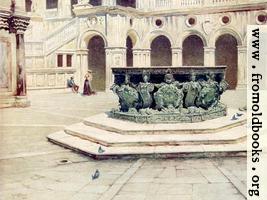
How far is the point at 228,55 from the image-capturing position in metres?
23.3

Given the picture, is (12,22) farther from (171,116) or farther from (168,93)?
(171,116)

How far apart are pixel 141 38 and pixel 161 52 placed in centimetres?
233

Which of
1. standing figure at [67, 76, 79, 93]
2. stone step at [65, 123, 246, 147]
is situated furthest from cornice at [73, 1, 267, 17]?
stone step at [65, 123, 246, 147]

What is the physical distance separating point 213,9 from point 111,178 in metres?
17.4

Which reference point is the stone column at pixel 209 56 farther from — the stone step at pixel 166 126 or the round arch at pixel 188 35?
the stone step at pixel 166 126

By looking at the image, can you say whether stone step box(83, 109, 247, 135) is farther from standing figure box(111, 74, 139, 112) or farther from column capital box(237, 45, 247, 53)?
column capital box(237, 45, 247, 53)

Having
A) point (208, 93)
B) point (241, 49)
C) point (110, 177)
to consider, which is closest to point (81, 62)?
point (241, 49)

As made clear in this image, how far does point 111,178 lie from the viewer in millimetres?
5551

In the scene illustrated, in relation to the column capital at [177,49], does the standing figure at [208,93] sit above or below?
below

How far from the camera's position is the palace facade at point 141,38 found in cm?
2095

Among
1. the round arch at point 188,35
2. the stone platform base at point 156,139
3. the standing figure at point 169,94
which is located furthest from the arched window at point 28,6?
the standing figure at point 169,94

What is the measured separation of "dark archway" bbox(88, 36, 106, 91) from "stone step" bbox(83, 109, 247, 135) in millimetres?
15317

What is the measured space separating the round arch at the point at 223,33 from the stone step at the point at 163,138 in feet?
46.3

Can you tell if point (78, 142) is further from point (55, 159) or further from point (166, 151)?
point (166, 151)
